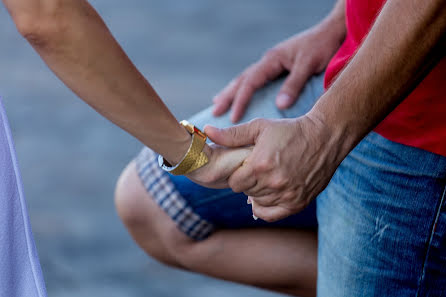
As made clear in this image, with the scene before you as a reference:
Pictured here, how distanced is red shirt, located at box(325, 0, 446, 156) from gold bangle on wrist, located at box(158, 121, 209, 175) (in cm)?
38

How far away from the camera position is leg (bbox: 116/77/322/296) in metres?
1.85

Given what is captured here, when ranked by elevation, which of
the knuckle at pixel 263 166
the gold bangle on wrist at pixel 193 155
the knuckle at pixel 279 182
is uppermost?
the gold bangle on wrist at pixel 193 155

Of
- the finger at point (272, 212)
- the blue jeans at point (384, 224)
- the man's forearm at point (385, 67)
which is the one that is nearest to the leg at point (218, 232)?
the blue jeans at point (384, 224)

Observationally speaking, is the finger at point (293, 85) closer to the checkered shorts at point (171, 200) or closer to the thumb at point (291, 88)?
the thumb at point (291, 88)

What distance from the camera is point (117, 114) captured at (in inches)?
52.9

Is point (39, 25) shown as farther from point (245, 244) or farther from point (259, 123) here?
point (245, 244)

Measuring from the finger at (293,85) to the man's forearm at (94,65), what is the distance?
1.47ft

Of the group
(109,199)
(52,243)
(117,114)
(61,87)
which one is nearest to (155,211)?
(117,114)

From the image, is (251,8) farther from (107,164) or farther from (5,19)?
(107,164)

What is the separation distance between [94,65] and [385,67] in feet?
1.72

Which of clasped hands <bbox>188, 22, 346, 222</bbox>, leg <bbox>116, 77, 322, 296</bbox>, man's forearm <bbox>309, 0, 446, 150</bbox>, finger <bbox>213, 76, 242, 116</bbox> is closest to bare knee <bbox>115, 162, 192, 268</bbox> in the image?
leg <bbox>116, 77, 322, 296</bbox>

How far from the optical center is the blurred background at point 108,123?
2893mm

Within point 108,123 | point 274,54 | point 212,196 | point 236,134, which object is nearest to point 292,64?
point 274,54

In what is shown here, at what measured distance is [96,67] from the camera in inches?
50.0
